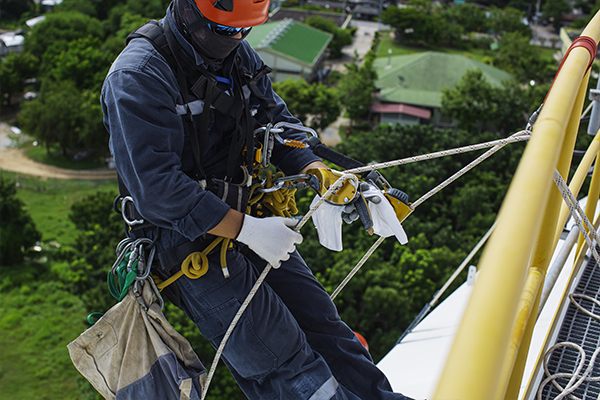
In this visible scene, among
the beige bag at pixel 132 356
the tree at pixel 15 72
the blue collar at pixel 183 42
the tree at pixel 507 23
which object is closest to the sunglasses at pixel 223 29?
the blue collar at pixel 183 42

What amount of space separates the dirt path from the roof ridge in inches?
516

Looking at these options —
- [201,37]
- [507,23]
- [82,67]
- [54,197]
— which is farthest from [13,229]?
[507,23]

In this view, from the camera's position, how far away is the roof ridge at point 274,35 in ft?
115

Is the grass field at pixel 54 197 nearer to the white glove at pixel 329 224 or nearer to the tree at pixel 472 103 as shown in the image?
the tree at pixel 472 103

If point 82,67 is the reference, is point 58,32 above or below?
below

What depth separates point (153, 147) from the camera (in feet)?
6.96

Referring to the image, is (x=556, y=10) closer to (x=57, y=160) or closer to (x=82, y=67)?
(x=82, y=67)

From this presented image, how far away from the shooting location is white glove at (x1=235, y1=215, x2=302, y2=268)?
243 centimetres

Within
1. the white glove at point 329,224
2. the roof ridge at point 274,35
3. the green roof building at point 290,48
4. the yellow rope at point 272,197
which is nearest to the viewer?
the white glove at point 329,224

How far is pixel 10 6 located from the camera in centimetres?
5347

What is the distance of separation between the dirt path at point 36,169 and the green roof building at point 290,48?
37.4 feet

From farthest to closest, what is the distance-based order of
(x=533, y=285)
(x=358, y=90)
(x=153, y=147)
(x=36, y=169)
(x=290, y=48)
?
(x=290, y=48) < (x=358, y=90) < (x=36, y=169) < (x=153, y=147) < (x=533, y=285)

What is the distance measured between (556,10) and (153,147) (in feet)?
212

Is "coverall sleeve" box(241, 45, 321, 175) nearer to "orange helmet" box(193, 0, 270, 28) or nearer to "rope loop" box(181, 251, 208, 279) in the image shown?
"orange helmet" box(193, 0, 270, 28)
